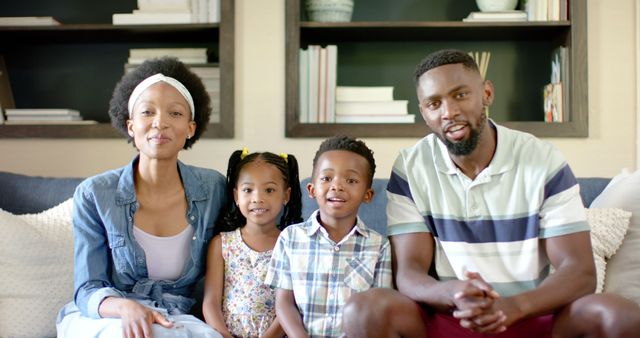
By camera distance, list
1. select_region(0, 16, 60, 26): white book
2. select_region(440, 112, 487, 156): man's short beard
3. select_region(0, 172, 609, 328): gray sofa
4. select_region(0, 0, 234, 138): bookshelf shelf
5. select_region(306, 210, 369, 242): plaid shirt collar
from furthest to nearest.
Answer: select_region(0, 0, 234, 138): bookshelf shelf
select_region(0, 16, 60, 26): white book
select_region(0, 172, 609, 328): gray sofa
select_region(306, 210, 369, 242): plaid shirt collar
select_region(440, 112, 487, 156): man's short beard

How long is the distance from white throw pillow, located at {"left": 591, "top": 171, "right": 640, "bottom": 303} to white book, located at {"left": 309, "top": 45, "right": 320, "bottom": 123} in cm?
114

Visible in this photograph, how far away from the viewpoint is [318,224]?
1.99 meters

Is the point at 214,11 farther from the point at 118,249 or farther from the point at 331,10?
the point at 118,249

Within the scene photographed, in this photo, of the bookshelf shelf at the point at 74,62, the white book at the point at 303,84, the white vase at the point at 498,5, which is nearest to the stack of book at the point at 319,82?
the white book at the point at 303,84

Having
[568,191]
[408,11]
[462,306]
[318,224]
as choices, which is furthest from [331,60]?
[462,306]

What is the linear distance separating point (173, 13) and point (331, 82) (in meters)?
0.68

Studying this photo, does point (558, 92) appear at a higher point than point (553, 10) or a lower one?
lower

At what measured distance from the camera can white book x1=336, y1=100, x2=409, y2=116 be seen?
9.63 feet

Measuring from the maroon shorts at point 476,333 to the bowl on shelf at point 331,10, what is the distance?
4.98 ft

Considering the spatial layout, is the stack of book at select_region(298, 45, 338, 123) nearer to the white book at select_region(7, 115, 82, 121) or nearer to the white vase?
the white vase

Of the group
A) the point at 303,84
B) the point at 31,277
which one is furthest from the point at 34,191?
the point at 303,84

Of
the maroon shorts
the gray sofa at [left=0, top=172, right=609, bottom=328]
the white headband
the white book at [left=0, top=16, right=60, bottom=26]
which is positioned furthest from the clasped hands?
the white book at [left=0, top=16, right=60, bottom=26]

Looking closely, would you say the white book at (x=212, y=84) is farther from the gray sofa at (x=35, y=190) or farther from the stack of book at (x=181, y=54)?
the gray sofa at (x=35, y=190)

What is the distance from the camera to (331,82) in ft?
9.59
